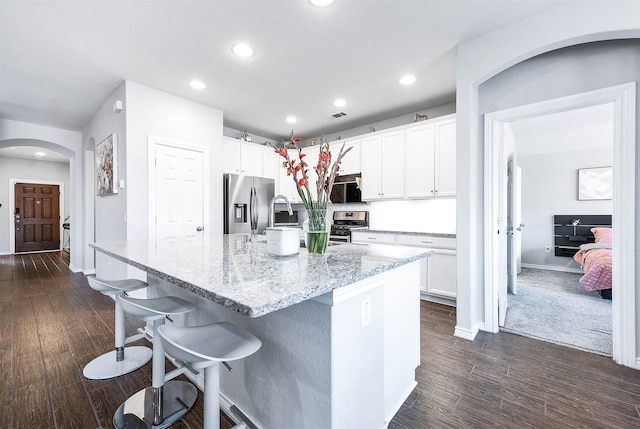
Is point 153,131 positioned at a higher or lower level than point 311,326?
higher

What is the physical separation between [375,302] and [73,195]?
20.9 ft

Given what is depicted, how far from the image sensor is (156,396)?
1.53 metres

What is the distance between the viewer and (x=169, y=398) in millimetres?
1688

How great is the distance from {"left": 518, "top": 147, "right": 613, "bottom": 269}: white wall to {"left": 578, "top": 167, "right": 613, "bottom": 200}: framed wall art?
8cm

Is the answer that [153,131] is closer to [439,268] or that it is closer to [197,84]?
[197,84]

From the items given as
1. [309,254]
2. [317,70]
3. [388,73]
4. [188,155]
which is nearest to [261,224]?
[188,155]

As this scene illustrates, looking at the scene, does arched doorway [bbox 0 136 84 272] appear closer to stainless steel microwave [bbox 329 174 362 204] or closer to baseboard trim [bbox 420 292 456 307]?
stainless steel microwave [bbox 329 174 362 204]

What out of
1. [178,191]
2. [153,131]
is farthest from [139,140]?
[178,191]

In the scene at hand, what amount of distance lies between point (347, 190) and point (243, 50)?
101 inches

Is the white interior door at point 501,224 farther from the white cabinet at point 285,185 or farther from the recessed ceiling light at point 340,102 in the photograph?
the white cabinet at point 285,185

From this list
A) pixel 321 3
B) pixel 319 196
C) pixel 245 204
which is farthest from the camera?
pixel 245 204

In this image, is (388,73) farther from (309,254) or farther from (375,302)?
(375,302)

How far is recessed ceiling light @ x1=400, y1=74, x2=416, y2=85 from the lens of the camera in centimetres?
311

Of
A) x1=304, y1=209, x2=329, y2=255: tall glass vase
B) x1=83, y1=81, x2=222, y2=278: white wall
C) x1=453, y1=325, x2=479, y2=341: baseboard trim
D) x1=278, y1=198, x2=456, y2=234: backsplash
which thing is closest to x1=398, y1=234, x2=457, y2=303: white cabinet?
x1=278, y1=198, x2=456, y2=234: backsplash
